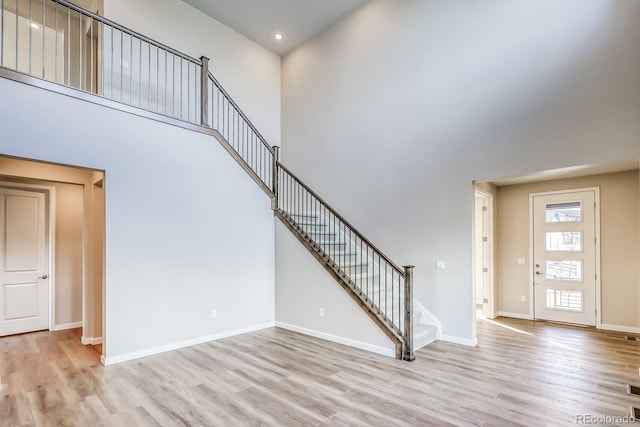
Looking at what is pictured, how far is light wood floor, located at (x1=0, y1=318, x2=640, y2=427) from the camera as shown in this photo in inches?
114

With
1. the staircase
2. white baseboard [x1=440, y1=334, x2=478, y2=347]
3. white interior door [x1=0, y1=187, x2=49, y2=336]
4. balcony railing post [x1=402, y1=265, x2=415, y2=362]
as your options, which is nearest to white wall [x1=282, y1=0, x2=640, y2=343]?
white baseboard [x1=440, y1=334, x2=478, y2=347]

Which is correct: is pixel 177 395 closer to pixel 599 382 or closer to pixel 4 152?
pixel 4 152

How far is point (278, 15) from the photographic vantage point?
6.59m

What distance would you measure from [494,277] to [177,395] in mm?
5823

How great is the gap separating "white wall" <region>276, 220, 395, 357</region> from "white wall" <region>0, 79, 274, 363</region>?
30cm

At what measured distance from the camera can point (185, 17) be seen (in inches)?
249

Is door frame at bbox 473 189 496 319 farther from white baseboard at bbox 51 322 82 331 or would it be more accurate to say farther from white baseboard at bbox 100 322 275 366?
white baseboard at bbox 51 322 82 331

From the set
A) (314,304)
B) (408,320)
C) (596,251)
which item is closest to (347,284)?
(314,304)

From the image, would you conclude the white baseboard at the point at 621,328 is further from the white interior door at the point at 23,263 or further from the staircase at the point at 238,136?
the white interior door at the point at 23,263

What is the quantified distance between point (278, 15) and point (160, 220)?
472cm

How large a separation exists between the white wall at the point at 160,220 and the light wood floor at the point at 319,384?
1.87 feet

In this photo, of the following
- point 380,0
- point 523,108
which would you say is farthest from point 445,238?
point 380,0

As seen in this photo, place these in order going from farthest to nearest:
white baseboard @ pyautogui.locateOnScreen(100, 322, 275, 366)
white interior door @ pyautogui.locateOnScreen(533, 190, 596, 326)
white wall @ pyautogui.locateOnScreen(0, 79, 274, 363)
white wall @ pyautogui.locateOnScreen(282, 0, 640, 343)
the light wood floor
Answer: white interior door @ pyautogui.locateOnScreen(533, 190, 596, 326)
white baseboard @ pyautogui.locateOnScreen(100, 322, 275, 366)
white wall @ pyautogui.locateOnScreen(282, 0, 640, 343)
white wall @ pyautogui.locateOnScreen(0, 79, 274, 363)
the light wood floor

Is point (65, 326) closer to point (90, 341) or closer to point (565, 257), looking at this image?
point (90, 341)
